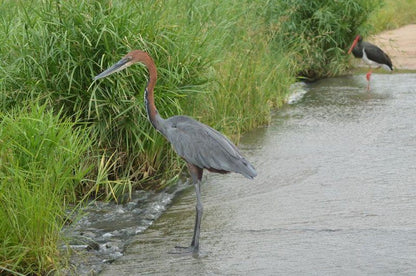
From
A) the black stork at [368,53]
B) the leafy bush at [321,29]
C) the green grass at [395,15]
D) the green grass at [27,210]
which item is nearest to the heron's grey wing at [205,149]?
the green grass at [27,210]

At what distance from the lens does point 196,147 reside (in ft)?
17.2

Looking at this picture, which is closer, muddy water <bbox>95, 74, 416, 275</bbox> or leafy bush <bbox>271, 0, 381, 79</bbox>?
muddy water <bbox>95, 74, 416, 275</bbox>

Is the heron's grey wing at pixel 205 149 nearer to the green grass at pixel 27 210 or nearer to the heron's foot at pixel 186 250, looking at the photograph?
the heron's foot at pixel 186 250

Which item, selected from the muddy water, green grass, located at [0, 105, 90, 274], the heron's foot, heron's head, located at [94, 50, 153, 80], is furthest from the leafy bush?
green grass, located at [0, 105, 90, 274]

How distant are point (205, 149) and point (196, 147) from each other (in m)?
0.06

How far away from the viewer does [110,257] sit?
16.8ft

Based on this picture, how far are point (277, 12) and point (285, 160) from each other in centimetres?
508

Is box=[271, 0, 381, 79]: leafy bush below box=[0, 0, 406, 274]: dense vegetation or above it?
below

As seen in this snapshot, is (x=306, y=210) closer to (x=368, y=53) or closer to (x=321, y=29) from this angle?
(x=368, y=53)

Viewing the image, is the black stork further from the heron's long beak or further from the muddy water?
the heron's long beak

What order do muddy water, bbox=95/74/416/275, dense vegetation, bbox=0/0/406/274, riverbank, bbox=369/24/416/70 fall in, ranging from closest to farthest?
muddy water, bbox=95/74/416/275 → dense vegetation, bbox=0/0/406/274 → riverbank, bbox=369/24/416/70

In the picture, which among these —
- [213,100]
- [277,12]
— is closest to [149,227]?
[213,100]

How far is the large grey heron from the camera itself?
5.15 metres

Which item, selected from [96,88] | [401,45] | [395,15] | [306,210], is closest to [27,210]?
[96,88]
